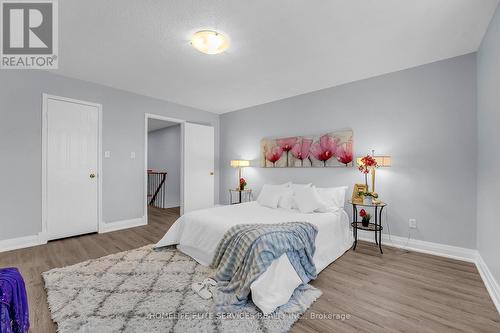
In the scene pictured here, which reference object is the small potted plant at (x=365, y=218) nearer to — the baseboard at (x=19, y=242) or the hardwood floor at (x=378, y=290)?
the hardwood floor at (x=378, y=290)

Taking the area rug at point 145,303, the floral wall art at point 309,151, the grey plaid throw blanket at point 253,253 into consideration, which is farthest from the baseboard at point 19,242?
the floral wall art at point 309,151

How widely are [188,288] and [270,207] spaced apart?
6.00ft

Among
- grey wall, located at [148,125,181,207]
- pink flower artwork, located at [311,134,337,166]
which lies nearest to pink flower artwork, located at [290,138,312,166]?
pink flower artwork, located at [311,134,337,166]

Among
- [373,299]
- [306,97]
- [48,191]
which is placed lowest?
[373,299]

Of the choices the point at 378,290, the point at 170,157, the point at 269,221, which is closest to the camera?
the point at 378,290

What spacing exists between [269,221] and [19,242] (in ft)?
11.6

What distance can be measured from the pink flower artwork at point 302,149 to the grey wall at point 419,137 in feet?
0.77

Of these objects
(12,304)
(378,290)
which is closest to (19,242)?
(12,304)

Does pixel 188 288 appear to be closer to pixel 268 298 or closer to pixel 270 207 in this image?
pixel 268 298

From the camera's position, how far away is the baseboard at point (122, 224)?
159 inches

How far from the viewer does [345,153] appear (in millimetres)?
3809

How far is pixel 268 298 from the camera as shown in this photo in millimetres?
1820

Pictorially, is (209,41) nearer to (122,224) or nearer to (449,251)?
(122,224)

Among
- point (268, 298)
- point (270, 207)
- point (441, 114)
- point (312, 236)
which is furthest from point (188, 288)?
point (441, 114)
